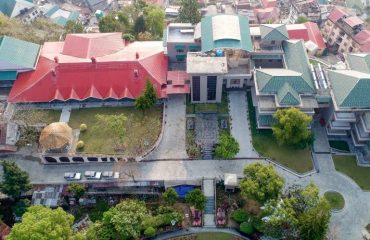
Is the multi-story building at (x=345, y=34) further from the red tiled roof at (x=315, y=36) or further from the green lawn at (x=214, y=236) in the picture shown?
the green lawn at (x=214, y=236)

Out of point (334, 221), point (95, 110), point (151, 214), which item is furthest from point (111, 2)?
point (334, 221)

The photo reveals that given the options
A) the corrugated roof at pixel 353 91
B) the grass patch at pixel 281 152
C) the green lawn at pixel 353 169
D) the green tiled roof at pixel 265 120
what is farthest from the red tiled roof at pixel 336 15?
the grass patch at pixel 281 152

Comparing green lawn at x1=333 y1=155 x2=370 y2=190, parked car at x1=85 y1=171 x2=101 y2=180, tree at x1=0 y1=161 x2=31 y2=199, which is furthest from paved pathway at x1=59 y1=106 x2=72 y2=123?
green lawn at x1=333 y1=155 x2=370 y2=190

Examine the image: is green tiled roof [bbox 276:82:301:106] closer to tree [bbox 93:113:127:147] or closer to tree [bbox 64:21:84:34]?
tree [bbox 93:113:127:147]

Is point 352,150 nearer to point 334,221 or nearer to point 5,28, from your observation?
point 334,221

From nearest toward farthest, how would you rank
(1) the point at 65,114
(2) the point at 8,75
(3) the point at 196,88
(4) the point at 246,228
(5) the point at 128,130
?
(4) the point at 246,228, (5) the point at 128,130, (3) the point at 196,88, (1) the point at 65,114, (2) the point at 8,75

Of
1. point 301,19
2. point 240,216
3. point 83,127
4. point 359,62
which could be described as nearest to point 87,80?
point 83,127

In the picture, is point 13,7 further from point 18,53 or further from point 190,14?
point 190,14
